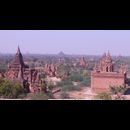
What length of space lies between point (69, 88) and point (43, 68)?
57cm

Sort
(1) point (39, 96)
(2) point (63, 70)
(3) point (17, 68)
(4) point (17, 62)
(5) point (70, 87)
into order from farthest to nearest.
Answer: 1. (5) point (70, 87)
2. (2) point (63, 70)
3. (3) point (17, 68)
4. (4) point (17, 62)
5. (1) point (39, 96)

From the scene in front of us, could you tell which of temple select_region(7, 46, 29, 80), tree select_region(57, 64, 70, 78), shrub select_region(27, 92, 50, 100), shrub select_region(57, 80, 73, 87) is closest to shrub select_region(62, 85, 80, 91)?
shrub select_region(57, 80, 73, 87)

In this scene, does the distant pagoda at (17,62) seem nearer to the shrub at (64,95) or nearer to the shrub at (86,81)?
the shrub at (64,95)

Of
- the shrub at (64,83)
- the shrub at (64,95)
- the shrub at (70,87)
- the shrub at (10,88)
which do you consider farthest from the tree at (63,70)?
the shrub at (10,88)

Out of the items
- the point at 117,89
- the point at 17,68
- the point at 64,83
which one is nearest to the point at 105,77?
the point at 117,89

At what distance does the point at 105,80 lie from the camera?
209 inches

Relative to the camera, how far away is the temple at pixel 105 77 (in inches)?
199

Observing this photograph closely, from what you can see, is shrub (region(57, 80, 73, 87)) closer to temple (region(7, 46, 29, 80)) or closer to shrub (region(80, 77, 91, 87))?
shrub (region(80, 77, 91, 87))

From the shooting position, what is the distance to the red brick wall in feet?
16.6

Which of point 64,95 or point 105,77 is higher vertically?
point 105,77

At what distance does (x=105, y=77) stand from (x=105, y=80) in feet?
0.25

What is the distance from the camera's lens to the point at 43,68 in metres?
4.93

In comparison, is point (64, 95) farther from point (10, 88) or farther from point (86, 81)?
point (10, 88)
